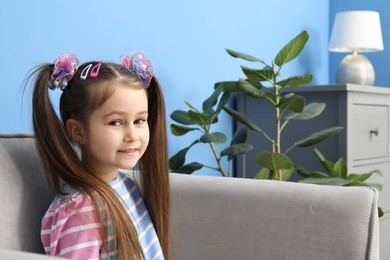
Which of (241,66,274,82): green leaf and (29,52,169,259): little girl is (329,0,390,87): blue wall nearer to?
(241,66,274,82): green leaf

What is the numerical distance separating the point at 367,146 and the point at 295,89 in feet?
1.26

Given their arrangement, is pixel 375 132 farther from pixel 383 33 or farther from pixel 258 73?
pixel 383 33

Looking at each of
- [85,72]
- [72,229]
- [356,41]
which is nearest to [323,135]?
[356,41]

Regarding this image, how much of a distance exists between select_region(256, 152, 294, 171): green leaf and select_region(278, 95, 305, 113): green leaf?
0.22 m

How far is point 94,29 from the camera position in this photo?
6.84 ft

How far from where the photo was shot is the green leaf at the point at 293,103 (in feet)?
7.49

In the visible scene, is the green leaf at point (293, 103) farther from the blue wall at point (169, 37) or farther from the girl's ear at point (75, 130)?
the girl's ear at point (75, 130)

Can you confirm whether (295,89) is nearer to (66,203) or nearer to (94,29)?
(94,29)

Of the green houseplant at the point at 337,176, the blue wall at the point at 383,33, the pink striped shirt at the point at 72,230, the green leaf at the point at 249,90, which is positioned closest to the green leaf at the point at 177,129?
the green leaf at the point at 249,90

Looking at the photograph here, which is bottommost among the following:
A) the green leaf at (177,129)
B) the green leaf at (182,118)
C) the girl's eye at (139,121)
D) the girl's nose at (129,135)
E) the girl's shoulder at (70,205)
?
the green leaf at (177,129)

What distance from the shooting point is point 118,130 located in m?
1.25

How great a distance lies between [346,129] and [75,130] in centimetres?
153

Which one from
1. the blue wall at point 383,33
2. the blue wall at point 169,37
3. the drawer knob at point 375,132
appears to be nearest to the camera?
the blue wall at point 169,37

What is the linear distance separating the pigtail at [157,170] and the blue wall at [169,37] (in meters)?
0.54
